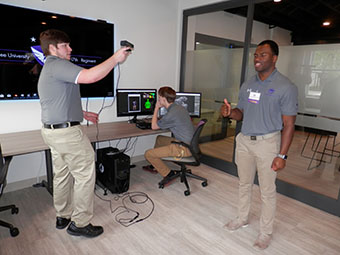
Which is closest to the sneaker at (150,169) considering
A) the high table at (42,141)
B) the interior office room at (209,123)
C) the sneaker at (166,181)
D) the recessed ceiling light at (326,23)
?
the interior office room at (209,123)

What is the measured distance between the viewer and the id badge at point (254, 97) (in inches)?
76.0

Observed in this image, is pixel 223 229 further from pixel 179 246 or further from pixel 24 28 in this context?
pixel 24 28

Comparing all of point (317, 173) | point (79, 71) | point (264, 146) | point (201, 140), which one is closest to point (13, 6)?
point (79, 71)

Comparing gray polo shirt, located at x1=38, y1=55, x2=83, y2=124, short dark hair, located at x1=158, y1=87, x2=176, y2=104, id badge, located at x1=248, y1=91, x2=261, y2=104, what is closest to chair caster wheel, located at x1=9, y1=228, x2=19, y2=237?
gray polo shirt, located at x1=38, y1=55, x2=83, y2=124

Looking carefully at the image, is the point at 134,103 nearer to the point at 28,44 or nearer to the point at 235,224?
the point at 28,44

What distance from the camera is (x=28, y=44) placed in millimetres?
2539

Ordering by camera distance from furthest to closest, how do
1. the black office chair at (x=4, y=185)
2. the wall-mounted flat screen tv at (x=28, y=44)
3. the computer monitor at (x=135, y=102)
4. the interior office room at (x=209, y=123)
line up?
the computer monitor at (x=135, y=102) → the wall-mounted flat screen tv at (x=28, y=44) → the interior office room at (x=209, y=123) → the black office chair at (x=4, y=185)

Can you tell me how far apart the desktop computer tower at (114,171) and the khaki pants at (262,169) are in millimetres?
1344

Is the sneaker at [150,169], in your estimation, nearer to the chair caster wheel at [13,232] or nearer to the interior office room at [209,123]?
the interior office room at [209,123]

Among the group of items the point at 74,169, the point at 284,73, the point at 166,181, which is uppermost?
the point at 284,73

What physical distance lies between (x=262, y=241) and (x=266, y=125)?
0.99 metres

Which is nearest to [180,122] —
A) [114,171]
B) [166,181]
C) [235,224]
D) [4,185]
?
[166,181]

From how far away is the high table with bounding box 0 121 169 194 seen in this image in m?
2.14

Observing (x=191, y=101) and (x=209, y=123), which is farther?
(x=209, y=123)
